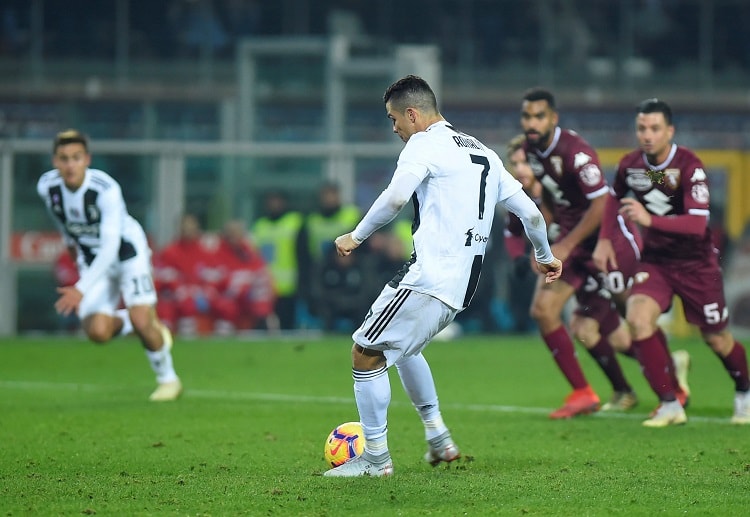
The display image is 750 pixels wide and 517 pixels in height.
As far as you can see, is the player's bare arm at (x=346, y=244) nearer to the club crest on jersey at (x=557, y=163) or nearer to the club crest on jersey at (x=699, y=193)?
the club crest on jersey at (x=699, y=193)

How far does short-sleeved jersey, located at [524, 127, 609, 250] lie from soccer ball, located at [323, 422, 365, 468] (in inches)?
136

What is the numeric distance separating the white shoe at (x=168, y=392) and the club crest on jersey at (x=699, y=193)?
4.62 m

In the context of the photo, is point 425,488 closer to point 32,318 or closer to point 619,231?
point 619,231

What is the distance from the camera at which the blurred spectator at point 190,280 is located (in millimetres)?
19344

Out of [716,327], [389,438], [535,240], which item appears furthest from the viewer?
[716,327]

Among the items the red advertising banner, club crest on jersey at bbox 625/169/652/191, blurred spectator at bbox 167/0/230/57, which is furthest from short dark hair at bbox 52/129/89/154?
blurred spectator at bbox 167/0/230/57

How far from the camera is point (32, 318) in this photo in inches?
789

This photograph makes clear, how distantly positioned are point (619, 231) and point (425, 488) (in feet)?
14.6

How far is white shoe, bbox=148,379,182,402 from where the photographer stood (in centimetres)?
1132

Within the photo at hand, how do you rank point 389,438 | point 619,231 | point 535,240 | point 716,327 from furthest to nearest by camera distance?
point 619,231, point 716,327, point 389,438, point 535,240

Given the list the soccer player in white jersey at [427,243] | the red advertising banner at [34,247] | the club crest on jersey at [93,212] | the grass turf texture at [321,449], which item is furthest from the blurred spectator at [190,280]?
the soccer player in white jersey at [427,243]

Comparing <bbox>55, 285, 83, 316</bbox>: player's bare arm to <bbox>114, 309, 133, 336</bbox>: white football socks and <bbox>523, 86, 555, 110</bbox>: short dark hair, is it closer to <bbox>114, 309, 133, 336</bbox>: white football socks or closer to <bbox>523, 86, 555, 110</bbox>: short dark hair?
<bbox>114, 309, 133, 336</bbox>: white football socks

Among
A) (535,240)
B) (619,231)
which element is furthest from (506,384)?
(535,240)

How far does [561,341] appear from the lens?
10219mm
